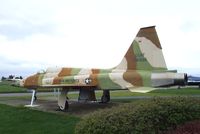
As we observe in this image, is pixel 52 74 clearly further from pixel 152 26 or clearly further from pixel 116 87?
pixel 152 26

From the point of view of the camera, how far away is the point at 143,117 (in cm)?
923

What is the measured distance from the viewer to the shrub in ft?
29.2

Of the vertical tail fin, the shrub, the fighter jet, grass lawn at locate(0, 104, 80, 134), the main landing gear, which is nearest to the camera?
the shrub

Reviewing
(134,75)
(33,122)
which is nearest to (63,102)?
(134,75)

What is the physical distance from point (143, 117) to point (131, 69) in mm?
12213

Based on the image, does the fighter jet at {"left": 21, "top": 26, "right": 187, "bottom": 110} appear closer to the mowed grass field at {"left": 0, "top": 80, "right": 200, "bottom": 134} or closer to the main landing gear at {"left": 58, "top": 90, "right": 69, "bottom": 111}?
the main landing gear at {"left": 58, "top": 90, "right": 69, "bottom": 111}

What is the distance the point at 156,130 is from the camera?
30.7 ft

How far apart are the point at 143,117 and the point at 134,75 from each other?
1123cm

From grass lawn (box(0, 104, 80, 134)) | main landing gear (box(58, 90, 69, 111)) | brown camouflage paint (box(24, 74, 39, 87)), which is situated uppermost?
brown camouflage paint (box(24, 74, 39, 87))

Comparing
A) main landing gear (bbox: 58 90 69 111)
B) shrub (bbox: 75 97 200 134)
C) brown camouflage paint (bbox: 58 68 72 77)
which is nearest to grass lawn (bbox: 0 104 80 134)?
main landing gear (bbox: 58 90 69 111)

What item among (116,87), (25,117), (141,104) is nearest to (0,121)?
(25,117)

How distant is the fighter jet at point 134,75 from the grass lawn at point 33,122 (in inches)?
118

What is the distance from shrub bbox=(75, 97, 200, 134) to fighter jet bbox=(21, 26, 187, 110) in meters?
8.89

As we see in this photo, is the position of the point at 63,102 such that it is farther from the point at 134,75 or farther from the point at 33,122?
the point at 33,122
